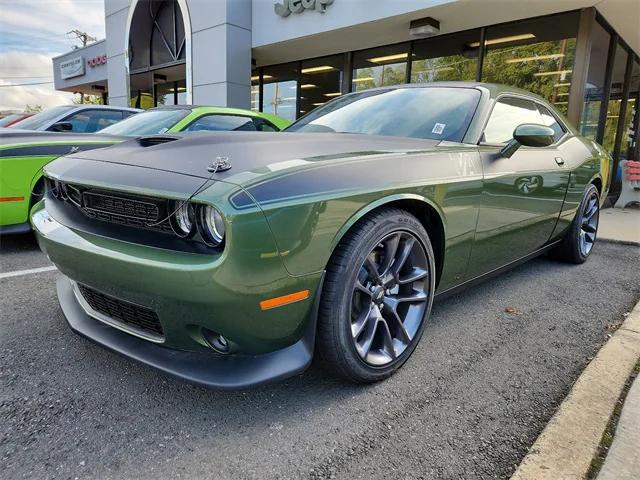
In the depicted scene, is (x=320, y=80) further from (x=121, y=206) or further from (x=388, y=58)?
(x=121, y=206)

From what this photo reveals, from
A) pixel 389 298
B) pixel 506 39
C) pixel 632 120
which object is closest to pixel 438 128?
pixel 389 298

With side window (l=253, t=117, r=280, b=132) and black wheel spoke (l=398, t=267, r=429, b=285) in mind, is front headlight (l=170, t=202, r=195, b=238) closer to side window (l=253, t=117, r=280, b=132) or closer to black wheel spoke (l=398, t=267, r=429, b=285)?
black wheel spoke (l=398, t=267, r=429, b=285)

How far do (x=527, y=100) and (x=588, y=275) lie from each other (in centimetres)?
153

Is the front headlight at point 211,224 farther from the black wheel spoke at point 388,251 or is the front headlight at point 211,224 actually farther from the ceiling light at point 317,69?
the ceiling light at point 317,69

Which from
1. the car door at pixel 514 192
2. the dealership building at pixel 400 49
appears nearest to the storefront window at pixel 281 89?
the dealership building at pixel 400 49

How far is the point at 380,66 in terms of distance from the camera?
1002 cm

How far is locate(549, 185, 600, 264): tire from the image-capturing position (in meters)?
3.80

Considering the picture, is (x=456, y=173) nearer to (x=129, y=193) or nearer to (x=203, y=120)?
(x=129, y=193)

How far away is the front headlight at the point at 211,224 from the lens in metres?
1.53

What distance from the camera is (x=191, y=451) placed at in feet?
5.00

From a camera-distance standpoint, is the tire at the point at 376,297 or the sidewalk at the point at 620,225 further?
the sidewalk at the point at 620,225

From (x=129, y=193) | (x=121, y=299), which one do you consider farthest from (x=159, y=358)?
(x=129, y=193)

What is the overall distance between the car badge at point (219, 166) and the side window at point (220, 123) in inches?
125

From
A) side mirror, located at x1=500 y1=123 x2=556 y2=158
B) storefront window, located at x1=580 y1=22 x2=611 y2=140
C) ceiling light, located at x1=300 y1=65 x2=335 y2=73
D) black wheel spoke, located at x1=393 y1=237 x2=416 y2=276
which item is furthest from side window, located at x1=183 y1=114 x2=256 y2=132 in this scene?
ceiling light, located at x1=300 y1=65 x2=335 y2=73
